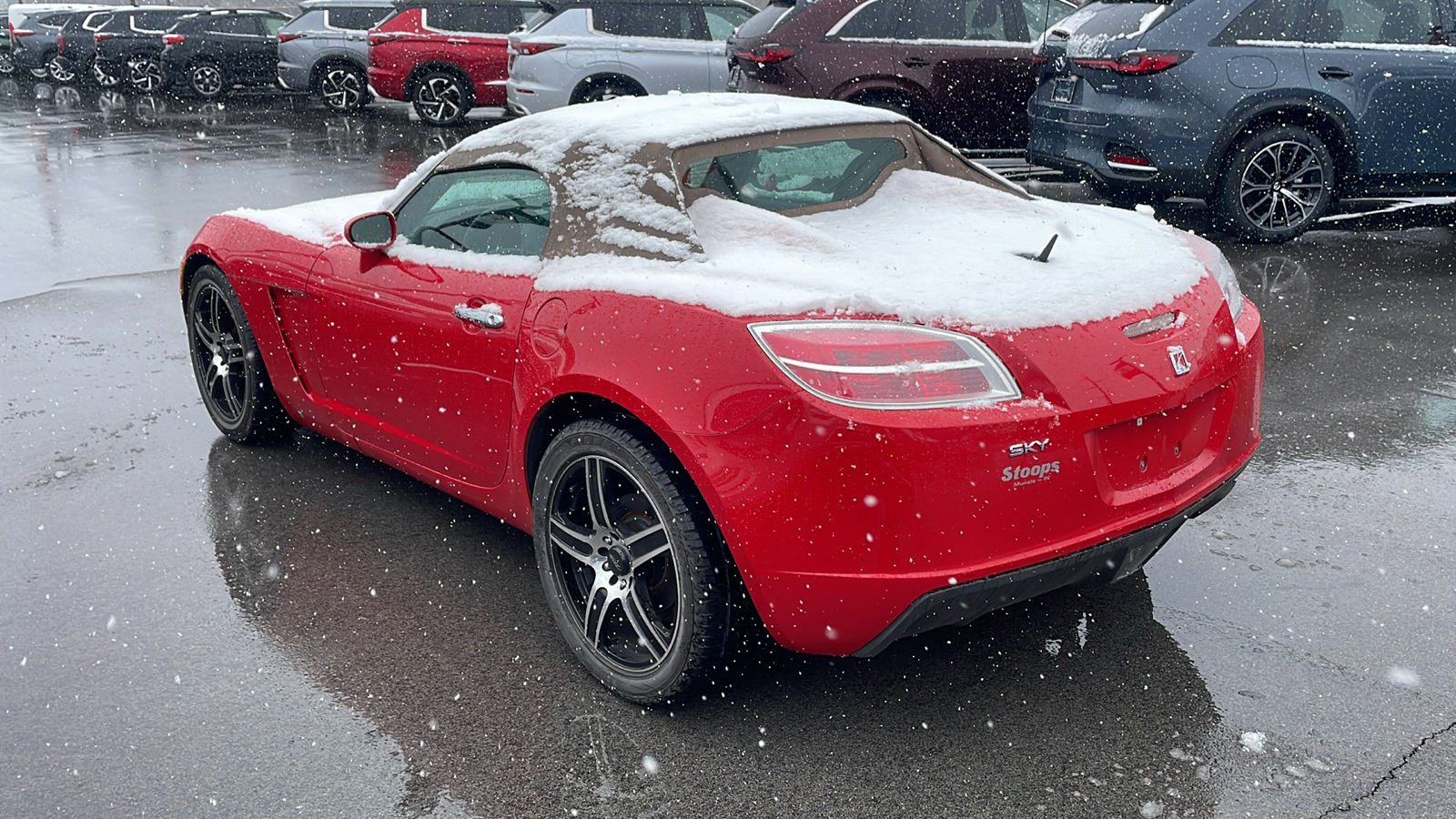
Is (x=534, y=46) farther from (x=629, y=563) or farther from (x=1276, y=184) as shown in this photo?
(x=629, y=563)

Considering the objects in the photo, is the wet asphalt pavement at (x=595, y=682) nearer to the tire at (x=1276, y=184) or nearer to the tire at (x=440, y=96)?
the tire at (x=1276, y=184)

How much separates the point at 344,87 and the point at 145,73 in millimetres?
7474

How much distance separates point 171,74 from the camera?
80.0 feet

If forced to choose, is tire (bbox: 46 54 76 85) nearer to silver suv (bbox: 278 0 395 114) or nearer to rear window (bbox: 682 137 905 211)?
silver suv (bbox: 278 0 395 114)

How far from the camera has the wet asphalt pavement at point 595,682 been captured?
2812 mm

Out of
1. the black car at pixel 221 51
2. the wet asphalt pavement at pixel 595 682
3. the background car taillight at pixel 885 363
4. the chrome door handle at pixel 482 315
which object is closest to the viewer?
the background car taillight at pixel 885 363

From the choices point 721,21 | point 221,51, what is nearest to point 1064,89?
point 721,21

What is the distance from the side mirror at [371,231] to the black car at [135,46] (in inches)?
956

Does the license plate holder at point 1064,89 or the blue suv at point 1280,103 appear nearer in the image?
the blue suv at point 1280,103

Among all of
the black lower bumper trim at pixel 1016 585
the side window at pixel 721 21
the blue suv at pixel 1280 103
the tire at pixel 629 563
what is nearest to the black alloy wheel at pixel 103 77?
the side window at pixel 721 21

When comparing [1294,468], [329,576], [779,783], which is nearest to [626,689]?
[779,783]

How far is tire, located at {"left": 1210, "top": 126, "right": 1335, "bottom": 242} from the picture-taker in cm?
839

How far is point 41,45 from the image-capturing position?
28578mm

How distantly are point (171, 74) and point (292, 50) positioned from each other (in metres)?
5.38
